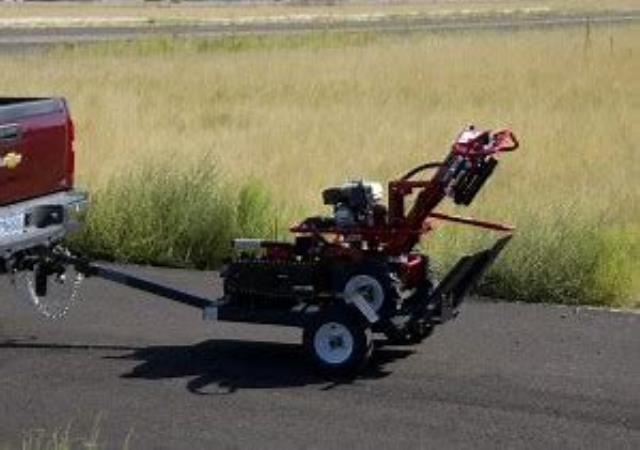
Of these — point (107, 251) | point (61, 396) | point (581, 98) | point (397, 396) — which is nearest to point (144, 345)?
point (61, 396)

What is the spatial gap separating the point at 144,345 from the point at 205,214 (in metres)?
3.70

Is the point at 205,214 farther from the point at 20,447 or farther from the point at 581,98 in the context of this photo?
the point at 581,98

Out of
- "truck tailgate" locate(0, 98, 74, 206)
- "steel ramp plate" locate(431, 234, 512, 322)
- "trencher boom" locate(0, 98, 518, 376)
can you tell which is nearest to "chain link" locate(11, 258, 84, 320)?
"truck tailgate" locate(0, 98, 74, 206)

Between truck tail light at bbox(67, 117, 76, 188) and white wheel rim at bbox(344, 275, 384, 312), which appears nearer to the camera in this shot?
white wheel rim at bbox(344, 275, 384, 312)

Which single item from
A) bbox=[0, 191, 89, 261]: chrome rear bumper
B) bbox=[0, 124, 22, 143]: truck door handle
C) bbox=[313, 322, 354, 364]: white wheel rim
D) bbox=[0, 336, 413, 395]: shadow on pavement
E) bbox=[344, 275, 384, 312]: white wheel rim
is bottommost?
bbox=[0, 336, 413, 395]: shadow on pavement

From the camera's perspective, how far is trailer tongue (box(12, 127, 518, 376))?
7.79 m

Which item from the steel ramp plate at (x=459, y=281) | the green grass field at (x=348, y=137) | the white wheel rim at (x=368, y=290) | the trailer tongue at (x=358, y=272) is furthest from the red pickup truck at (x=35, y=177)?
the green grass field at (x=348, y=137)

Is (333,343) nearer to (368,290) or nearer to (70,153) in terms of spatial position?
(368,290)

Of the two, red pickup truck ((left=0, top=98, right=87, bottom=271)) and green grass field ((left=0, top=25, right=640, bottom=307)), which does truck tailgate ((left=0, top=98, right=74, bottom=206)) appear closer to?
red pickup truck ((left=0, top=98, right=87, bottom=271))

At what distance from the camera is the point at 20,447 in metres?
6.43

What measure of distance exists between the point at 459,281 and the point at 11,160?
2.95m

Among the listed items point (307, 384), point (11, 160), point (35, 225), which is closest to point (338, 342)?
point (307, 384)

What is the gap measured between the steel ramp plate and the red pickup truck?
2.70 meters

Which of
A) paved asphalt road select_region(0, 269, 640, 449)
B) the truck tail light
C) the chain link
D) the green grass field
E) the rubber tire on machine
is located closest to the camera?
paved asphalt road select_region(0, 269, 640, 449)
